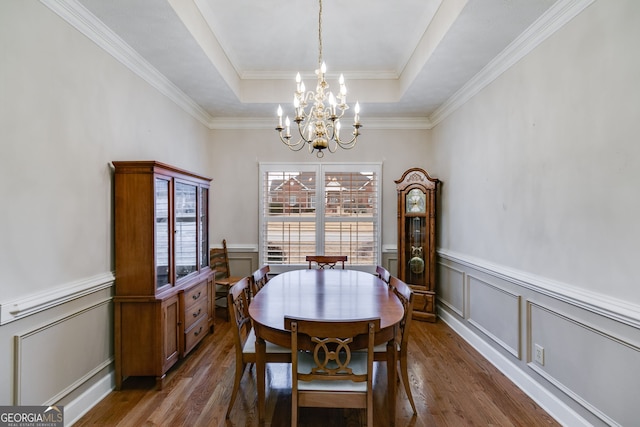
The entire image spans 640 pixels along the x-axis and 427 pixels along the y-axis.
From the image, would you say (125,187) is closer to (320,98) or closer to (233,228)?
(320,98)

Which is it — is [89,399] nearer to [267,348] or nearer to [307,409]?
[267,348]

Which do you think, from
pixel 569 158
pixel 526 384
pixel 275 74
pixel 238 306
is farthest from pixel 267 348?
pixel 275 74

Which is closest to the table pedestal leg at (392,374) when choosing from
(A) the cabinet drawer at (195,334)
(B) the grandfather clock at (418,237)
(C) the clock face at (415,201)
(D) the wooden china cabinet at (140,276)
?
(D) the wooden china cabinet at (140,276)

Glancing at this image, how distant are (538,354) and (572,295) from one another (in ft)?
2.09

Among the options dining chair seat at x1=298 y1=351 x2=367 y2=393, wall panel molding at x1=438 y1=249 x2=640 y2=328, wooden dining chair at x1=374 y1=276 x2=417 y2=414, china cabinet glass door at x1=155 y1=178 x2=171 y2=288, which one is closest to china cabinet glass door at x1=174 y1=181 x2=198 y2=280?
china cabinet glass door at x1=155 y1=178 x2=171 y2=288

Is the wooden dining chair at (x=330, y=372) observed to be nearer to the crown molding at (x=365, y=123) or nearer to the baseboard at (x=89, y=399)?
the baseboard at (x=89, y=399)

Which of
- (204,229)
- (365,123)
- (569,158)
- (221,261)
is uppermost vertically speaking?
(365,123)

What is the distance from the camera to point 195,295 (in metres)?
3.04

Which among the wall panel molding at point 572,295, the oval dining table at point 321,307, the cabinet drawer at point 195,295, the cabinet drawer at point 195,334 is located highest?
the wall panel molding at point 572,295

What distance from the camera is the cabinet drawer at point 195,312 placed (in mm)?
2826

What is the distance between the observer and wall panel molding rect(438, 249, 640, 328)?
160 cm

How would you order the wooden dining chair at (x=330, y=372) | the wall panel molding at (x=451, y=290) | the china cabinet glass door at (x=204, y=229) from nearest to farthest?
1. the wooden dining chair at (x=330, y=372)
2. the china cabinet glass door at (x=204, y=229)
3. the wall panel molding at (x=451, y=290)

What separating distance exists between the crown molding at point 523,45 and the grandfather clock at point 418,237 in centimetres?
103

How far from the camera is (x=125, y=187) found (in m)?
2.42
